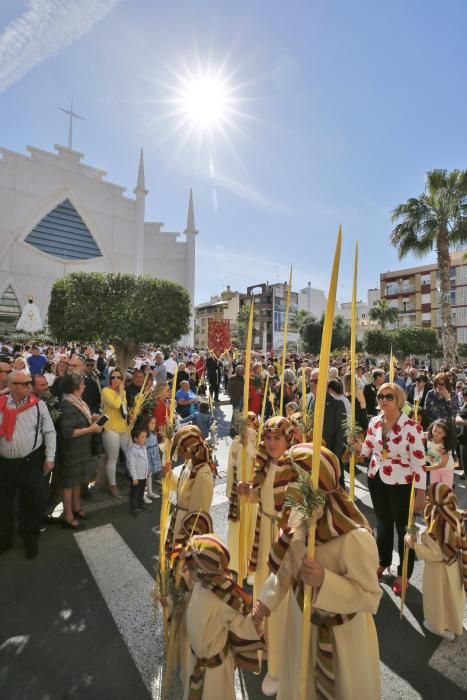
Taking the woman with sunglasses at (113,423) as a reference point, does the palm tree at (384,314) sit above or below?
above

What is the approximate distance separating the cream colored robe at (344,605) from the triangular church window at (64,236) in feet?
168

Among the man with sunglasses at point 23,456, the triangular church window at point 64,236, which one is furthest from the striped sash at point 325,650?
the triangular church window at point 64,236

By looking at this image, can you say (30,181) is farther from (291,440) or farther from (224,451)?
(291,440)

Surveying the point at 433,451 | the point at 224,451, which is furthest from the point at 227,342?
the point at 433,451

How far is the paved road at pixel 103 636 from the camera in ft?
7.74

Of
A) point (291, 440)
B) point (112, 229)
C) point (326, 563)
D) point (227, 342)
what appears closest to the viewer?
point (326, 563)

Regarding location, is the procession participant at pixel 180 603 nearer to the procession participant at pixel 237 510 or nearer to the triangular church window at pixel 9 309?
the procession participant at pixel 237 510

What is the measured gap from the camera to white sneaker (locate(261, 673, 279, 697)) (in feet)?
7.61

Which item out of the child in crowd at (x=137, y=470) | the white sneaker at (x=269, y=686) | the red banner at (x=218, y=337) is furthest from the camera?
the red banner at (x=218, y=337)

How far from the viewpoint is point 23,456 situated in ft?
12.7

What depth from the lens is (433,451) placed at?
3934 mm

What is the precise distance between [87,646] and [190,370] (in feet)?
29.0

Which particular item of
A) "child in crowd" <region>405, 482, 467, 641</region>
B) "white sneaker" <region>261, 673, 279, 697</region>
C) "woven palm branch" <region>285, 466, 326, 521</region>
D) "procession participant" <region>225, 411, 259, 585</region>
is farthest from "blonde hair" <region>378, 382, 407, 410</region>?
"white sneaker" <region>261, 673, 279, 697</region>

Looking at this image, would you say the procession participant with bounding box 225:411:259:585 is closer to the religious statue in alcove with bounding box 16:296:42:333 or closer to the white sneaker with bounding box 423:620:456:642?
the white sneaker with bounding box 423:620:456:642
